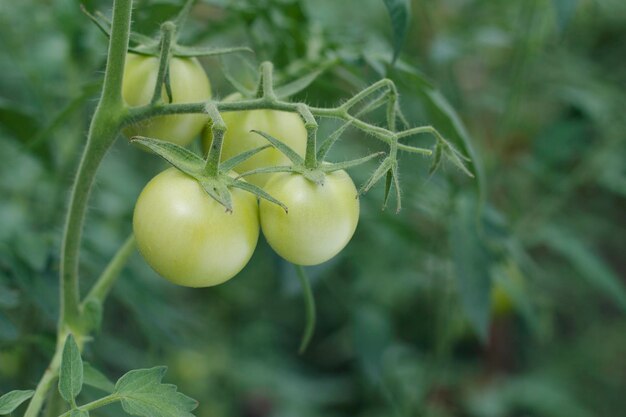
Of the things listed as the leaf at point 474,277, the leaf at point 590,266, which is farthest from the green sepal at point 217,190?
the leaf at point 590,266

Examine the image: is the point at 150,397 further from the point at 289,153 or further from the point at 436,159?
the point at 436,159

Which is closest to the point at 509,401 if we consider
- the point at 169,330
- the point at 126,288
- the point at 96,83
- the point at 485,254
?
the point at 485,254

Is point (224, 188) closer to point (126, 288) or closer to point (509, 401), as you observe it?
point (126, 288)

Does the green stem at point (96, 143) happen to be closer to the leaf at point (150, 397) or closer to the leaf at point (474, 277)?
the leaf at point (150, 397)

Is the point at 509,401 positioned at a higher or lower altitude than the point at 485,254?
higher

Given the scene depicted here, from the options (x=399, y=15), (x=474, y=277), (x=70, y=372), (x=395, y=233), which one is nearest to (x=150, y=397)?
Answer: (x=70, y=372)

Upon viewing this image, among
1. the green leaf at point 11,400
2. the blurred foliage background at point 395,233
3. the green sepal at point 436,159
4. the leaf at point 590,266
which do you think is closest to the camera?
the green leaf at point 11,400
